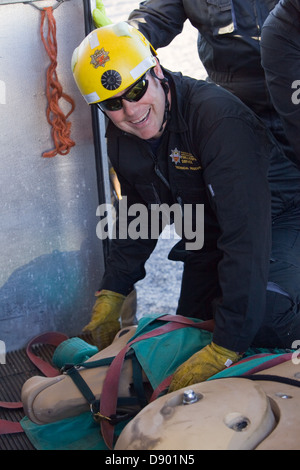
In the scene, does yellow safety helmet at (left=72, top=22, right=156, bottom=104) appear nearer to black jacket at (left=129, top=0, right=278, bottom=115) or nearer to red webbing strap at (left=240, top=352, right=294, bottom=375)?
black jacket at (left=129, top=0, right=278, bottom=115)

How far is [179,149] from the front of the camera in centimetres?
276

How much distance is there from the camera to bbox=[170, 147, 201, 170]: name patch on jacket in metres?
2.73

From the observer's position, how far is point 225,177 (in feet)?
8.25

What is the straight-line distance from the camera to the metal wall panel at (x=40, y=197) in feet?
10.1

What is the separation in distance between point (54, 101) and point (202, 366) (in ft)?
4.66

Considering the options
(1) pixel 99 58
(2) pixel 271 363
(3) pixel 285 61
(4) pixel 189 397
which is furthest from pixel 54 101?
(4) pixel 189 397

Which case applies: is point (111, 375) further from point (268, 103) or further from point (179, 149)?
point (268, 103)

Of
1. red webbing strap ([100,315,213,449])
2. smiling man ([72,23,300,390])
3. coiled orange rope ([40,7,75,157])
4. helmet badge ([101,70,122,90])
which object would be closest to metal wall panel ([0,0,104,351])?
coiled orange rope ([40,7,75,157])

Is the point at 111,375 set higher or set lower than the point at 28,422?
higher

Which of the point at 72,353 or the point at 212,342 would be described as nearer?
the point at 212,342

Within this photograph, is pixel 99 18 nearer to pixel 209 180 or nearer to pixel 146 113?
pixel 146 113
